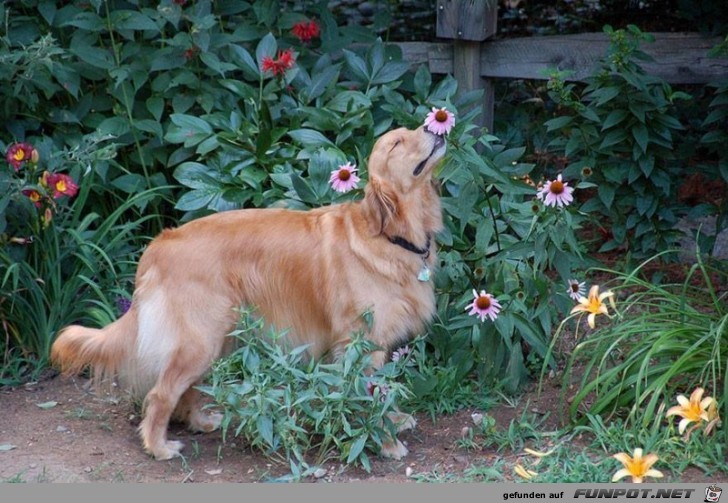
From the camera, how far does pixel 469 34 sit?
6844mm

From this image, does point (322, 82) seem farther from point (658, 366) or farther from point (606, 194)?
point (658, 366)

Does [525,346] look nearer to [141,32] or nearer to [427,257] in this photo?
[427,257]

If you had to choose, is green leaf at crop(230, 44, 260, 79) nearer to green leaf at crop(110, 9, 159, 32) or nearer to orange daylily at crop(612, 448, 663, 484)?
green leaf at crop(110, 9, 159, 32)

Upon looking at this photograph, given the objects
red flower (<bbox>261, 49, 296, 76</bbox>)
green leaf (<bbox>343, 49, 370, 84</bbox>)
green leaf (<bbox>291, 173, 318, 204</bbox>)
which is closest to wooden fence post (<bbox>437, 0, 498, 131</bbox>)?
green leaf (<bbox>343, 49, 370, 84</bbox>)

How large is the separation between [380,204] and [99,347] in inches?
57.8

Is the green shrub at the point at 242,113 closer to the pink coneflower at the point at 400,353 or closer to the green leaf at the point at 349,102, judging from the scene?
the green leaf at the point at 349,102

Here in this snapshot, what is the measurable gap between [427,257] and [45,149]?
93.4 inches

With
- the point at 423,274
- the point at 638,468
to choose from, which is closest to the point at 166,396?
the point at 423,274

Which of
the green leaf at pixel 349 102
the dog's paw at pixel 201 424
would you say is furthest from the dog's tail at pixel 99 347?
A: the green leaf at pixel 349 102

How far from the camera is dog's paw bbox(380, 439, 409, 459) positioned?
465 centimetres

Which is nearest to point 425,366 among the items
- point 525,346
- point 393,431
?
point 525,346

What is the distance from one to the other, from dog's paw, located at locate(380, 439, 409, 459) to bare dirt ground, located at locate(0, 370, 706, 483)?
3 cm

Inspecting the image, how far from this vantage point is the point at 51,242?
577 centimetres

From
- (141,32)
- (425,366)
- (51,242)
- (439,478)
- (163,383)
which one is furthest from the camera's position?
(141,32)
